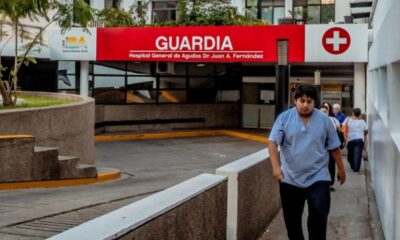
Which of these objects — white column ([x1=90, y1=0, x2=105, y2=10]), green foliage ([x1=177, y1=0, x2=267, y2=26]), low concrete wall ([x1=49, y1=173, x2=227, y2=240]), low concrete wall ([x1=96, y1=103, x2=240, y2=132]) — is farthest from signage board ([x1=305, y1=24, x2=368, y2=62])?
white column ([x1=90, y1=0, x2=105, y2=10])

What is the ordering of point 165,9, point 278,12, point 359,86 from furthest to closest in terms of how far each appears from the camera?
point 165,9, point 278,12, point 359,86

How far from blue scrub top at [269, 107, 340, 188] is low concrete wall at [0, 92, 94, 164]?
268 inches

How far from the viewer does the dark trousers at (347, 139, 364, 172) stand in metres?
13.7

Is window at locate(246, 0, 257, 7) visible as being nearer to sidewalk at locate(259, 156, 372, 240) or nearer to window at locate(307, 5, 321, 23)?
window at locate(307, 5, 321, 23)

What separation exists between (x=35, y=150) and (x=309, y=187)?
6.54 meters

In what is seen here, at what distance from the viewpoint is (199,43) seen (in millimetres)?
21562

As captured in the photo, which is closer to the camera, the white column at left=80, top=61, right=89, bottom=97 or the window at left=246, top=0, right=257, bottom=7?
the white column at left=80, top=61, right=89, bottom=97

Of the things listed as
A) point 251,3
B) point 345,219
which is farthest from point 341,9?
point 345,219

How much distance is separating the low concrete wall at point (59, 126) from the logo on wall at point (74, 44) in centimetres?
864

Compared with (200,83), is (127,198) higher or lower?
lower

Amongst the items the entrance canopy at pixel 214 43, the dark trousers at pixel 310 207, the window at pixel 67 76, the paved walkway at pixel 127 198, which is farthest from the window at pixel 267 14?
the dark trousers at pixel 310 207

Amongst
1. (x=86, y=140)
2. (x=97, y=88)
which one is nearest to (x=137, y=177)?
(x=86, y=140)

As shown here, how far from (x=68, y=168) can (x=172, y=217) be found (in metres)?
7.56

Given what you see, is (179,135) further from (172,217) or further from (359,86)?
(172,217)
